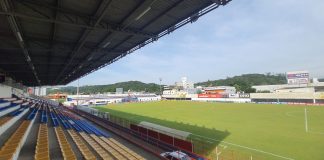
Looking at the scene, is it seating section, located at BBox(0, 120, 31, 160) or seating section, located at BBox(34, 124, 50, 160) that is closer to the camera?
seating section, located at BBox(0, 120, 31, 160)

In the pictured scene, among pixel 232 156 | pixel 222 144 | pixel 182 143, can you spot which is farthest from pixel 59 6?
pixel 222 144

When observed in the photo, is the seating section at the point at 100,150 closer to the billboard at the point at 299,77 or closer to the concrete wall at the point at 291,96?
the concrete wall at the point at 291,96

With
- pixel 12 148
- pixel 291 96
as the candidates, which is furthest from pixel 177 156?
pixel 291 96

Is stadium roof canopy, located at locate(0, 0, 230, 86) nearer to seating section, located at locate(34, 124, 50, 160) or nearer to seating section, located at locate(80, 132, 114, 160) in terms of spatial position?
seating section, located at locate(34, 124, 50, 160)

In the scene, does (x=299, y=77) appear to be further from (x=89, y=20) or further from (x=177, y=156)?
(x=89, y=20)

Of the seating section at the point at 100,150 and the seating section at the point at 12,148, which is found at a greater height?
the seating section at the point at 12,148

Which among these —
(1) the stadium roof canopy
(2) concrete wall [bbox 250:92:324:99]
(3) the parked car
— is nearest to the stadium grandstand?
(1) the stadium roof canopy

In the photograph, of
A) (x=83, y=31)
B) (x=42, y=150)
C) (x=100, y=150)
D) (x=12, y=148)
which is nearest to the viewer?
(x=12, y=148)

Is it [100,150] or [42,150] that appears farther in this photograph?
[100,150]

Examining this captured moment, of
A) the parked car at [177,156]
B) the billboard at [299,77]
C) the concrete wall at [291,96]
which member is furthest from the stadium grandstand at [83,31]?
the billboard at [299,77]

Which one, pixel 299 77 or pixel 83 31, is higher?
pixel 83 31

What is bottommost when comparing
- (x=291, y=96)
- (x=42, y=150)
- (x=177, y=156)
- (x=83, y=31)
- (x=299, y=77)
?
(x=177, y=156)

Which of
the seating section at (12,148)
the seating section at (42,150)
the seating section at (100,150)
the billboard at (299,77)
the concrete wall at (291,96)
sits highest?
the billboard at (299,77)

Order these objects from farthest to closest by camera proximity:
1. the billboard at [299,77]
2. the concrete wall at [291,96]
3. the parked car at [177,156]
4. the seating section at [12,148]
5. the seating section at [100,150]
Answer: the billboard at [299,77] → the concrete wall at [291,96] → the parked car at [177,156] → the seating section at [100,150] → the seating section at [12,148]
